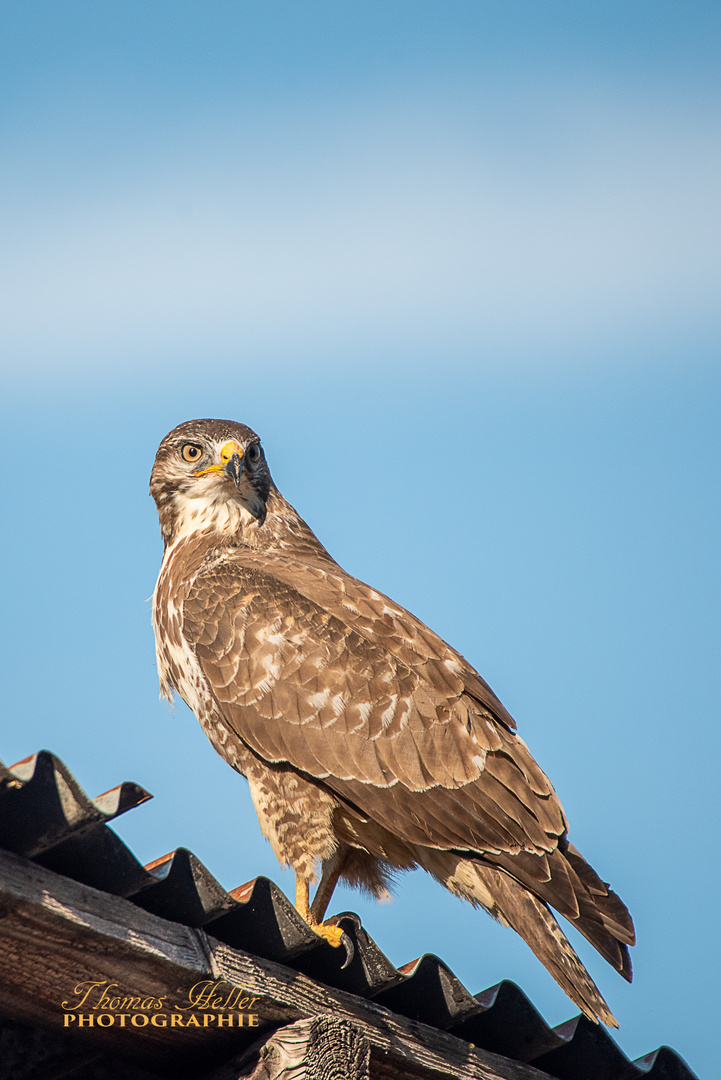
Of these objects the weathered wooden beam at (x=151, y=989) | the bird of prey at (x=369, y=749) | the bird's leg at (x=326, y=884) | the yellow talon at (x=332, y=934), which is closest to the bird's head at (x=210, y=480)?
the bird of prey at (x=369, y=749)

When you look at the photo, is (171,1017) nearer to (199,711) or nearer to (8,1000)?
(8,1000)

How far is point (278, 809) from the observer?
16.7 ft

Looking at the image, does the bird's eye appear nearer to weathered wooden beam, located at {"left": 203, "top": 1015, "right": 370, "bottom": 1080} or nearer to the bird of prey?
the bird of prey

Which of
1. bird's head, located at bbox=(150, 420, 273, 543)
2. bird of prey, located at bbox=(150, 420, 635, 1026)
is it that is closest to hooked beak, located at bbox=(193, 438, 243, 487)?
bird's head, located at bbox=(150, 420, 273, 543)

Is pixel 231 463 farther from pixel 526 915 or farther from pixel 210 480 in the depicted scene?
pixel 526 915

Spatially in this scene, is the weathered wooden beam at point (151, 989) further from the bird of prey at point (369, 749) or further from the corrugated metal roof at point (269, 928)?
the bird of prey at point (369, 749)

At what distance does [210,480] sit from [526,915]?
294cm

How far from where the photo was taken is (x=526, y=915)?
4531 mm

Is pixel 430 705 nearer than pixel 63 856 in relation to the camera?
No

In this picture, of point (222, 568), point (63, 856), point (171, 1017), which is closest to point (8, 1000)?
point (171, 1017)

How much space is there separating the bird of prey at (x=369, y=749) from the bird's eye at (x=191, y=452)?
0.76m

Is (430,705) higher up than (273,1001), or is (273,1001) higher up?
(430,705)

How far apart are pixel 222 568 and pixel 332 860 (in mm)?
1519

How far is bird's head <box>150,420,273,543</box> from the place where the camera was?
6277mm
